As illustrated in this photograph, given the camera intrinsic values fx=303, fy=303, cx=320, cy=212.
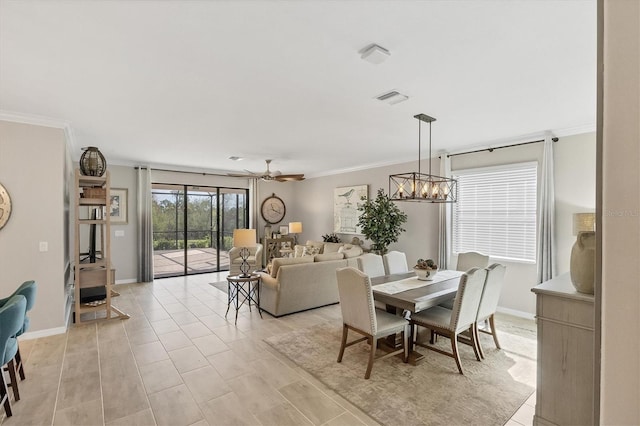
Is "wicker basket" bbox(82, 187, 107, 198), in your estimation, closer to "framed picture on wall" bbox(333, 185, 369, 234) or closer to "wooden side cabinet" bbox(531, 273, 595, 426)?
"framed picture on wall" bbox(333, 185, 369, 234)

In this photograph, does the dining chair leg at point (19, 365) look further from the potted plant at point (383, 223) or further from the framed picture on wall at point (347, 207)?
the framed picture on wall at point (347, 207)

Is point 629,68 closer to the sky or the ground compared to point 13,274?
closer to the sky

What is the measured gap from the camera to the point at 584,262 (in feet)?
5.53

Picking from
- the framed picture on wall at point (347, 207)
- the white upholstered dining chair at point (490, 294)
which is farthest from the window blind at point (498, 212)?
the framed picture on wall at point (347, 207)

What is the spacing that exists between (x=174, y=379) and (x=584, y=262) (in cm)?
328

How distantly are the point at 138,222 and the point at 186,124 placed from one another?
392 centimetres

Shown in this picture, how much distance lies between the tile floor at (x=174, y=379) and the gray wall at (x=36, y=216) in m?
0.60

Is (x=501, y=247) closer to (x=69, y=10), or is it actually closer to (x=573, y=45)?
(x=573, y=45)

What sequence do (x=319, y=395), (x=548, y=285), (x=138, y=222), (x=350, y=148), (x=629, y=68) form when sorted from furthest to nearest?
(x=138, y=222)
(x=350, y=148)
(x=319, y=395)
(x=548, y=285)
(x=629, y=68)

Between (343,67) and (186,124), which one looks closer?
(343,67)

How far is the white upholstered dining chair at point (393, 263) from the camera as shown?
432 cm

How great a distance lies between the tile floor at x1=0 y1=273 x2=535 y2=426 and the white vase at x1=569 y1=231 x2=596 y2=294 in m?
1.27

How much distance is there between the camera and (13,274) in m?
3.62

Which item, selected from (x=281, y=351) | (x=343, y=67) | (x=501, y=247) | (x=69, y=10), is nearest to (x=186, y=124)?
(x=69, y=10)
